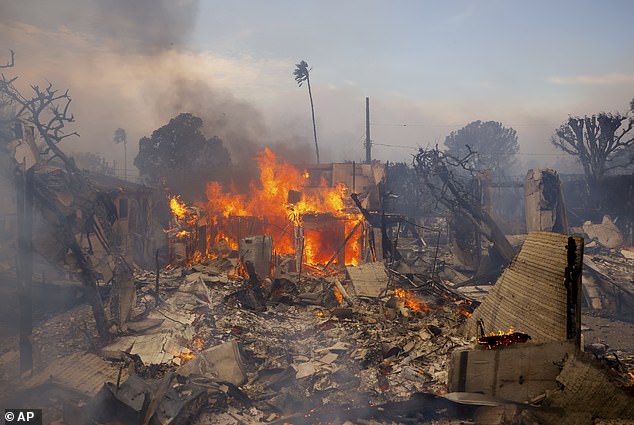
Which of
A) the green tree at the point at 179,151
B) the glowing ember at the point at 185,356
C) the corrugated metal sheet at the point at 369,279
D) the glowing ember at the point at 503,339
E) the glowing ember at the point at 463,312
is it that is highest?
the green tree at the point at 179,151

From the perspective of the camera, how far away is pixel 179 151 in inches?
1729

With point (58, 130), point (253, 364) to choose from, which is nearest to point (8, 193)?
point (58, 130)

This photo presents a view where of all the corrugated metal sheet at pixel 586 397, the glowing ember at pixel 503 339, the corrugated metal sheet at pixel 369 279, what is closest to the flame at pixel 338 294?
the corrugated metal sheet at pixel 369 279

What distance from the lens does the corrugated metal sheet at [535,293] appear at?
597 centimetres

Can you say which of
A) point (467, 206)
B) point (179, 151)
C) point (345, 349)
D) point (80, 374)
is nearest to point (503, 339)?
point (345, 349)

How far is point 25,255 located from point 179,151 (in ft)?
129

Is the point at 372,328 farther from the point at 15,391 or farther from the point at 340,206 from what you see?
the point at 340,206

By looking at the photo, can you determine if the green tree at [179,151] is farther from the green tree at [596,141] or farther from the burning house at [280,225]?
the green tree at [596,141]

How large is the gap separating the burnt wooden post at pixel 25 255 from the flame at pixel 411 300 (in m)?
8.29

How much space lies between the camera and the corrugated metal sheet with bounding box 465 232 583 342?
235 inches

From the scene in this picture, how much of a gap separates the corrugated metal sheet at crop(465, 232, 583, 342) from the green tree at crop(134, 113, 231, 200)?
37584 mm

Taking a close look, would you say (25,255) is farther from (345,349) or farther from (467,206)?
(467,206)

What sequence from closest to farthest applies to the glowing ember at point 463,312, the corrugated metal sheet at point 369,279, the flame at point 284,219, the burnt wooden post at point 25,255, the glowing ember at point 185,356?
the burnt wooden post at point 25,255, the glowing ember at point 185,356, the glowing ember at point 463,312, the corrugated metal sheet at point 369,279, the flame at point 284,219

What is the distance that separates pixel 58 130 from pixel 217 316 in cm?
1331
